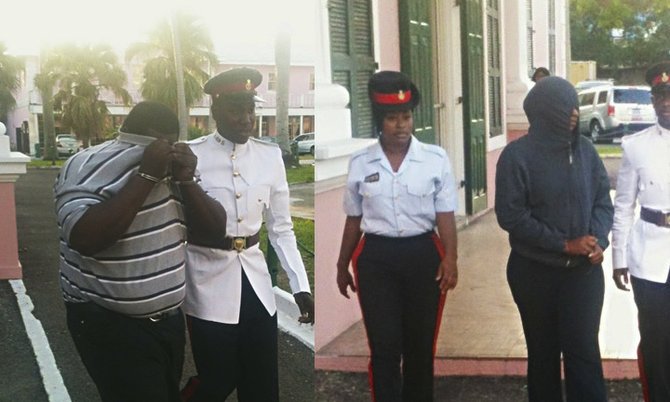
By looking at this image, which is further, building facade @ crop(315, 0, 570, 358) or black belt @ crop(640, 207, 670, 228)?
black belt @ crop(640, 207, 670, 228)

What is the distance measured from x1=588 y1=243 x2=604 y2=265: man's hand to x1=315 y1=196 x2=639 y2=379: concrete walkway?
0.30 feet

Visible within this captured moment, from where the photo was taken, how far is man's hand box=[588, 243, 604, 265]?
8.96 ft

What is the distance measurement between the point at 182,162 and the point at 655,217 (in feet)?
4.58

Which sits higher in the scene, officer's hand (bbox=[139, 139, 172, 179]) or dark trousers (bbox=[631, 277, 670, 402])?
officer's hand (bbox=[139, 139, 172, 179])

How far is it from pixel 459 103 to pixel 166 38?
0.95m

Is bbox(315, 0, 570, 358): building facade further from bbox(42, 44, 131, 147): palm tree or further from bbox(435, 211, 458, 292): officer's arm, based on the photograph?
bbox(42, 44, 131, 147): palm tree

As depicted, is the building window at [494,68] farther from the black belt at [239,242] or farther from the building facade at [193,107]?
the black belt at [239,242]

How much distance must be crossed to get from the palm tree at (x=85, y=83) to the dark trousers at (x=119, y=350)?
422 millimetres

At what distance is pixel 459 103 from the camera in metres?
2.88

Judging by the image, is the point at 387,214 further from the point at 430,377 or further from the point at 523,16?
the point at 523,16

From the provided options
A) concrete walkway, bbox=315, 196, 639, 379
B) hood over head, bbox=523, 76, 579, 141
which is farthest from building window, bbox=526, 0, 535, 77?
concrete walkway, bbox=315, 196, 639, 379

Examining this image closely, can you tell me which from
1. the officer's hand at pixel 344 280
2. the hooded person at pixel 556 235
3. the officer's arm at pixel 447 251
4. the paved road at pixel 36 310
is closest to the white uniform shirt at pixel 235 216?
the officer's hand at pixel 344 280

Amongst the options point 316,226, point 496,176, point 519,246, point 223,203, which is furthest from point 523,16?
point 223,203

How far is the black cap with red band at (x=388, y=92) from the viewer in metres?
2.66
